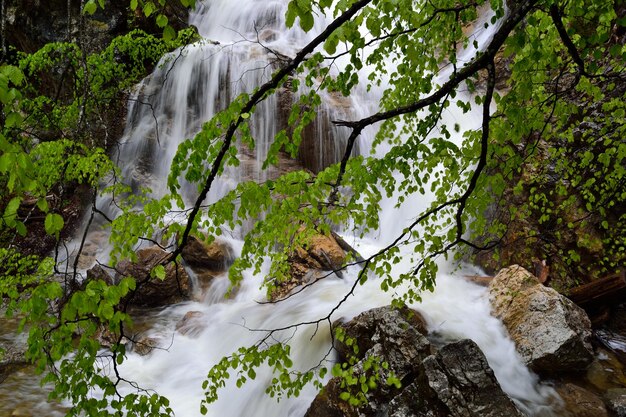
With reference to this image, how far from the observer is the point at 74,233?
13.6 m

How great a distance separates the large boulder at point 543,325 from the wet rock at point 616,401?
485mm

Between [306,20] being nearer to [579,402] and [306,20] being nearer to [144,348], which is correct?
[579,402]

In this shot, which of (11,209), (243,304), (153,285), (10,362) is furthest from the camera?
(153,285)

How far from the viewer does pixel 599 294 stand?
6930 mm

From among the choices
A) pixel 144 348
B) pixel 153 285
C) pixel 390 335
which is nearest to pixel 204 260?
pixel 153 285

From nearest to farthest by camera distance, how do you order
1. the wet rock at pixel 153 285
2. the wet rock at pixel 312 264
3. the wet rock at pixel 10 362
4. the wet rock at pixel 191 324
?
1. the wet rock at pixel 10 362
2. the wet rock at pixel 191 324
3. the wet rock at pixel 312 264
4. the wet rock at pixel 153 285

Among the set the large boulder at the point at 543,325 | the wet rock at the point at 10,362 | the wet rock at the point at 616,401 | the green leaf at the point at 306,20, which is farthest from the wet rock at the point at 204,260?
the green leaf at the point at 306,20

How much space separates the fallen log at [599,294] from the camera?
22.5 feet

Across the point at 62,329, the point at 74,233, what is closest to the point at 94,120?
the point at 74,233

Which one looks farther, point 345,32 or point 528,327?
point 528,327

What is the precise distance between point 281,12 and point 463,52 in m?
8.73

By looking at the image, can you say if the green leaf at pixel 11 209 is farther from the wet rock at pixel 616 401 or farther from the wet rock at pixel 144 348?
the wet rock at pixel 144 348

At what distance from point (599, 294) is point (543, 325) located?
1.95 metres

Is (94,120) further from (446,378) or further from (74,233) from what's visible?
(446,378)
